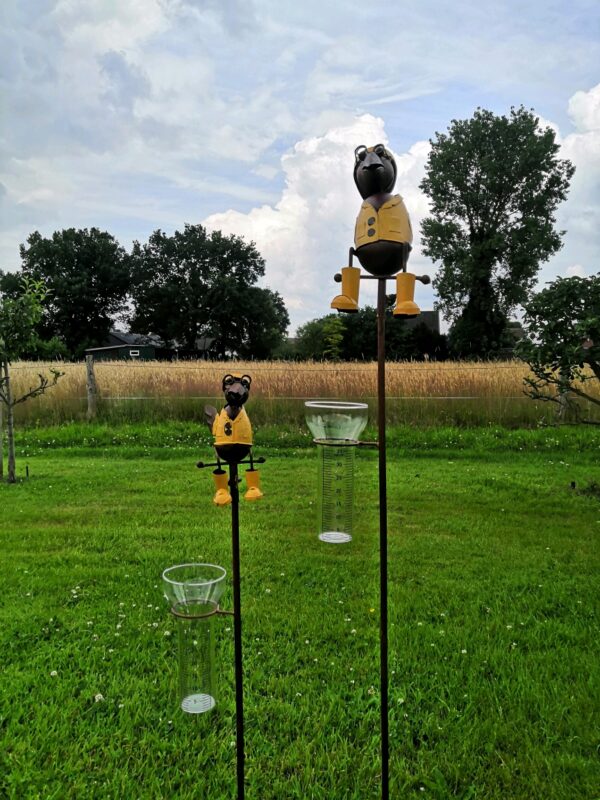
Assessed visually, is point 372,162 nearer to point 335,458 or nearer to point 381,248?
point 381,248

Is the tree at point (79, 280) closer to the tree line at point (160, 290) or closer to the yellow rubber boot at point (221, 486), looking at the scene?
the tree line at point (160, 290)

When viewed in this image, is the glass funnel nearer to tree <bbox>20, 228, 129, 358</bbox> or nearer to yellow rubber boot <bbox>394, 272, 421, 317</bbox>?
yellow rubber boot <bbox>394, 272, 421, 317</bbox>

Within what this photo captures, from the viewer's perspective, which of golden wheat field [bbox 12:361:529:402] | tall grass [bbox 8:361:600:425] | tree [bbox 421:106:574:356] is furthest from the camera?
tree [bbox 421:106:574:356]

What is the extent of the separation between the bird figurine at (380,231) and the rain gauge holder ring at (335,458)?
28cm

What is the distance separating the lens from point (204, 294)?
33531 millimetres

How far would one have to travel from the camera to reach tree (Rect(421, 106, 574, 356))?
21.8 metres

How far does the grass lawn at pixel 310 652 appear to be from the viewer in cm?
181

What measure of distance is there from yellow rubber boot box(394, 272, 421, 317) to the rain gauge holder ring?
27 cm

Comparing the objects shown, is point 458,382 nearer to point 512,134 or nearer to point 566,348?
point 566,348

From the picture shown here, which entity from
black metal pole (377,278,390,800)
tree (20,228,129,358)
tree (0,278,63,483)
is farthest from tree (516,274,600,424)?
tree (20,228,129,358)

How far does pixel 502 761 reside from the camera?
1.84m

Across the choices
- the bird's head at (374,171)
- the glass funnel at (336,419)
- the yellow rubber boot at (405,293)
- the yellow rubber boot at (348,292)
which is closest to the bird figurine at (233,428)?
the glass funnel at (336,419)

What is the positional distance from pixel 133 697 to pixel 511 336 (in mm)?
22986

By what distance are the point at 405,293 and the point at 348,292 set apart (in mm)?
153
